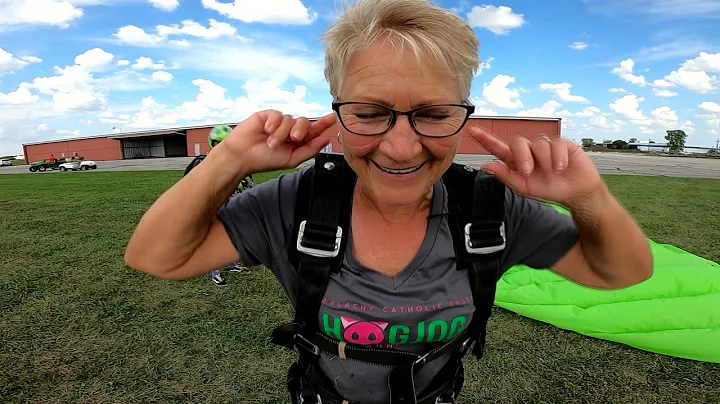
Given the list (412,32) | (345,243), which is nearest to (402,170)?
(345,243)

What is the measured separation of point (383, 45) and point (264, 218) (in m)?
0.63

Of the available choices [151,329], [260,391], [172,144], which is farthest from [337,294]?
[172,144]

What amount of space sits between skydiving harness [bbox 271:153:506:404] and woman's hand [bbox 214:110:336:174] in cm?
13

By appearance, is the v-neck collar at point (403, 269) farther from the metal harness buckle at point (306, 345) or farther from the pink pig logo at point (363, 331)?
Result: the metal harness buckle at point (306, 345)

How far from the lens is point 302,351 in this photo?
1.59m

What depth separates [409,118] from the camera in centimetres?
129

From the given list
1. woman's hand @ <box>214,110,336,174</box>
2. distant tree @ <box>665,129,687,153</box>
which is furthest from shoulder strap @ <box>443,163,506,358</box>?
distant tree @ <box>665,129,687,153</box>

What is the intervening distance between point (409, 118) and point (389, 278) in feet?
1.62

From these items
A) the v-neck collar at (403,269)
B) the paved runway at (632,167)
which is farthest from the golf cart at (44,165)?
the v-neck collar at (403,269)

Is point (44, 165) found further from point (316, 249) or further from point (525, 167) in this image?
point (525, 167)

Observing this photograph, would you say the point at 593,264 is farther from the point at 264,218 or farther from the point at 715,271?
the point at 715,271

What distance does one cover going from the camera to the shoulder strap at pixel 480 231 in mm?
1443

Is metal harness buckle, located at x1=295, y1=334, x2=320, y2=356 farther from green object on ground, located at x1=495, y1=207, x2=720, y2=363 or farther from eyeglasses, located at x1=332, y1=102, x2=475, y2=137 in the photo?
green object on ground, located at x1=495, y1=207, x2=720, y2=363

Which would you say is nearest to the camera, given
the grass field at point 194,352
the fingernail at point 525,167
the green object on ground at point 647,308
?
the fingernail at point 525,167
